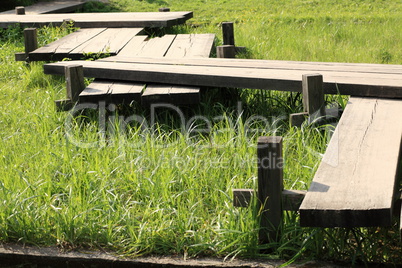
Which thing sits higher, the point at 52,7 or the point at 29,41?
the point at 52,7

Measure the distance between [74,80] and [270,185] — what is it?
2823 mm

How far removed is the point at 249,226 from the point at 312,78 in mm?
1616

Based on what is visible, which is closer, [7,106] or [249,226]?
[249,226]

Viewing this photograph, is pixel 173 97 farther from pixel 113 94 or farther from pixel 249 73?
pixel 249 73

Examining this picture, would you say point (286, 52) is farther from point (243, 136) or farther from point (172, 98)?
point (243, 136)

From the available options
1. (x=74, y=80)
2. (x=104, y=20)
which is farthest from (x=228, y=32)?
(x=74, y=80)

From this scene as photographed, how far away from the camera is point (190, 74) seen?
526 cm

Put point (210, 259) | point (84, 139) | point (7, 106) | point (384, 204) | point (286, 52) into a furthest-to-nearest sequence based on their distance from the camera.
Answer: point (286, 52) < point (7, 106) < point (84, 139) < point (210, 259) < point (384, 204)

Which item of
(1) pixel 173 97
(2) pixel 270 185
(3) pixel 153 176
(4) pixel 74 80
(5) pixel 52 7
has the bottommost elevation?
(3) pixel 153 176

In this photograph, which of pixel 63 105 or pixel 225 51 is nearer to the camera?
pixel 63 105

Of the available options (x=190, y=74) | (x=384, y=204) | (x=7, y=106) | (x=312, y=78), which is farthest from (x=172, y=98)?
(x=384, y=204)

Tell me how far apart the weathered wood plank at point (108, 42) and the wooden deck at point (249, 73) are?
0.82 m

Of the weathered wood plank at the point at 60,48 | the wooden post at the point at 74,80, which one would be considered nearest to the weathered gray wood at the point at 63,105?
the wooden post at the point at 74,80

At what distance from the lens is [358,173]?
320 cm
